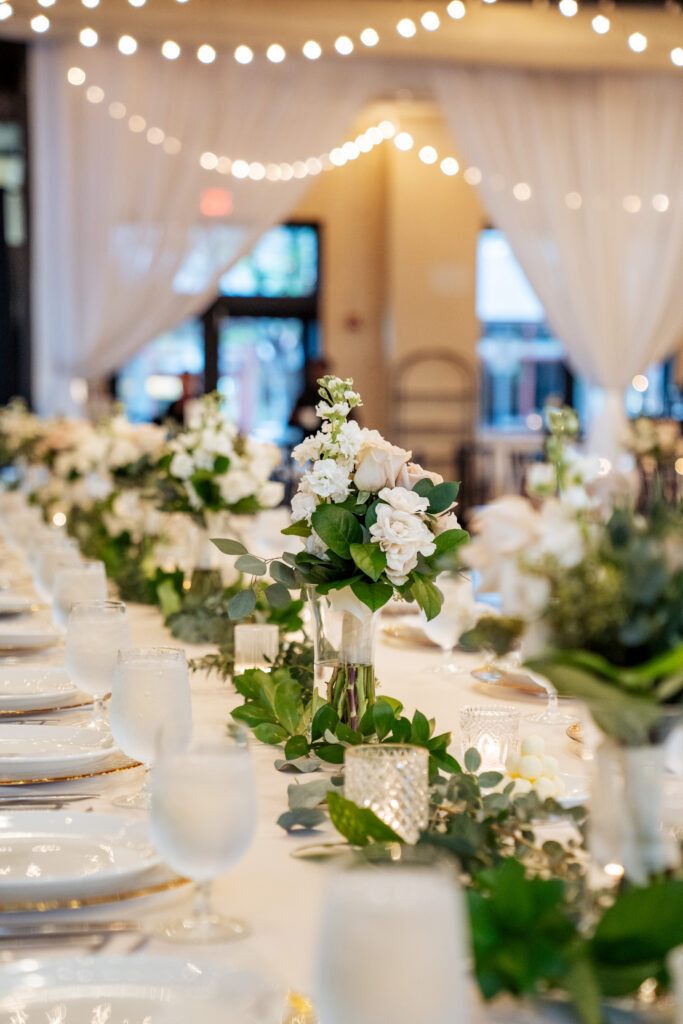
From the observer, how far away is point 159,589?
2.62 m

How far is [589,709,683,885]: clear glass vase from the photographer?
92 cm

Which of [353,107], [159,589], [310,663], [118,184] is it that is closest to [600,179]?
[353,107]

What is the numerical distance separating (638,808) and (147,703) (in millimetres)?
558

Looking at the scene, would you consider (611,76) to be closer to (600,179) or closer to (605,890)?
(600,179)

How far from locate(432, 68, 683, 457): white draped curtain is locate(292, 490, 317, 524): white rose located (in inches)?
279

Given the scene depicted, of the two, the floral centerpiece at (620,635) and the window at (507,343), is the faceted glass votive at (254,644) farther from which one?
the window at (507,343)

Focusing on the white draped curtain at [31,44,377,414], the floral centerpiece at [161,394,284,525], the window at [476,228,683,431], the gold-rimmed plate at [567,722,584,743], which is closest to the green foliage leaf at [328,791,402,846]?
the gold-rimmed plate at [567,722,584,743]

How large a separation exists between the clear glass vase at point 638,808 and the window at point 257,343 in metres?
9.92

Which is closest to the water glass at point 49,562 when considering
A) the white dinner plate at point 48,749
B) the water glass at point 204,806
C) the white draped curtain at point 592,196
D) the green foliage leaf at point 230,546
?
the white dinner plate at point 48,749

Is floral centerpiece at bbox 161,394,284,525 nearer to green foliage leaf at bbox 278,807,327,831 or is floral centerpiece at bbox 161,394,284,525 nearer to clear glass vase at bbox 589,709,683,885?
green foliage leaf at bbox 278,807,327,831

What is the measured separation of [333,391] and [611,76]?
A: 7.55 m

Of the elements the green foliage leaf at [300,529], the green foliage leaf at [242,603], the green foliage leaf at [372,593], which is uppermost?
the green foliage leaf at [300,529]

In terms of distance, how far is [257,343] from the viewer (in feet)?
36.7

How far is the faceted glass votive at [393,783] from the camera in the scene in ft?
3.81
